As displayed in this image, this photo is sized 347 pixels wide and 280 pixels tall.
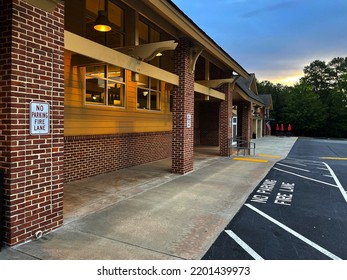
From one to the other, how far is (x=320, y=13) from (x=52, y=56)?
22.7 m

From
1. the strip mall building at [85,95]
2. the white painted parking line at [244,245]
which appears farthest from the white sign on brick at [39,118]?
the white painted parking line at [244,245]

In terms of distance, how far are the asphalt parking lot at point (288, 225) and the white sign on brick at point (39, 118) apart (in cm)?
296

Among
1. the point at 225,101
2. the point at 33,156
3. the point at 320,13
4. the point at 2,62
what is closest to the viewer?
the point at 2,62

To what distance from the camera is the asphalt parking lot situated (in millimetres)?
3906

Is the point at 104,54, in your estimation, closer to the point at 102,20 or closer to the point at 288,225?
the point at 102,20

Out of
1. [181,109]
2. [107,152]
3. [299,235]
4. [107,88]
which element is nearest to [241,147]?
[181,109]

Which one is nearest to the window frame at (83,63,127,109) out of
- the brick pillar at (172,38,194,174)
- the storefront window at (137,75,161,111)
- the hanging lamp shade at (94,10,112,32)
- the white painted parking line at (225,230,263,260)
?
the storefront window at (137,75,161,111)

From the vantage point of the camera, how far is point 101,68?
8.70 m

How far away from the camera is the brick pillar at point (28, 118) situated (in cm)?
373

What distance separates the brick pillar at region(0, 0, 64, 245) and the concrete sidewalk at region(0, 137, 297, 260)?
385 mm

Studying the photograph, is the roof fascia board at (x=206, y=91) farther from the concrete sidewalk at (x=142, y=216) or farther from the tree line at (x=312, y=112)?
the tree line at (x=312, y=112)

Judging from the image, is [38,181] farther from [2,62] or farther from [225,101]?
[225,101]

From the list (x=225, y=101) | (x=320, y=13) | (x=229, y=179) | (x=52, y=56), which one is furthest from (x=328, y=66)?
(x=52, y=56)

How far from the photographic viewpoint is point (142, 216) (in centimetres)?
517
